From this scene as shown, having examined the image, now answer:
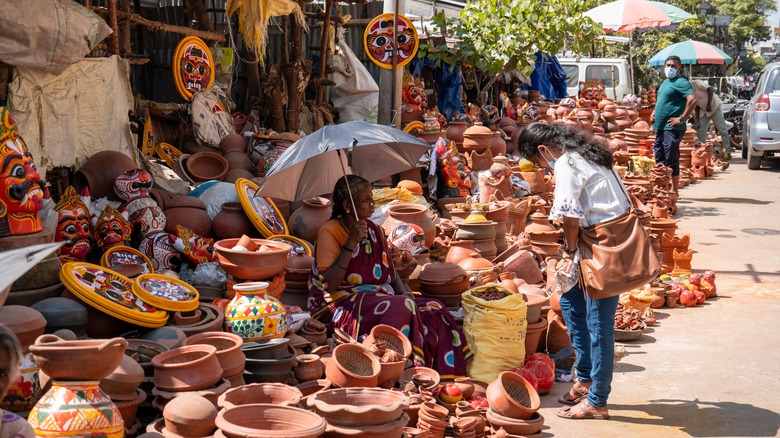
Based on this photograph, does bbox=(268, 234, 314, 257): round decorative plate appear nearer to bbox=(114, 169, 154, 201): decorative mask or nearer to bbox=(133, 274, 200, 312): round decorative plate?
bbox=(114, 169, 154, 201): decorative mask

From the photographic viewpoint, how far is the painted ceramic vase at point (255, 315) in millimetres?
4062

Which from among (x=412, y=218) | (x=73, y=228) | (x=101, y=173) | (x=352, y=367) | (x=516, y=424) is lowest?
(x=516, y=424)

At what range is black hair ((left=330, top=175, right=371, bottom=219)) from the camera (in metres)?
4.73

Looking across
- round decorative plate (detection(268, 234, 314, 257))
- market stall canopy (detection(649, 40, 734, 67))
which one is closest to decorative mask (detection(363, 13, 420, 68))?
round decorative plate (detection(268, 234, 314, 257))

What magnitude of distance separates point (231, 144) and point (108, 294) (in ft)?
12.0

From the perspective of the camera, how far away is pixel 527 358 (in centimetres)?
514

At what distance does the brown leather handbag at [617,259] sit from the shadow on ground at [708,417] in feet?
2.75

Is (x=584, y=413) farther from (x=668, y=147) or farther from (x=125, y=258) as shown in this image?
(x=668, y=147)

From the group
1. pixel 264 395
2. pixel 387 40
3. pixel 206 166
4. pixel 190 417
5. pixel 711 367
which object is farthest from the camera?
pixel 387 40

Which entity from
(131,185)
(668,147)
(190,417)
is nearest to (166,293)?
(190,417)

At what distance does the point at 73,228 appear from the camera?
4996 mm

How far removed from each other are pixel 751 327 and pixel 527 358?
7.45ft

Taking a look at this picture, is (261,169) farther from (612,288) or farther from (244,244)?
(612,288)

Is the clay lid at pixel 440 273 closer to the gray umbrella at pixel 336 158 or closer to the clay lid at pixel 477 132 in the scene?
the gray umbrella at pixel 336 158
